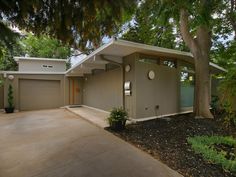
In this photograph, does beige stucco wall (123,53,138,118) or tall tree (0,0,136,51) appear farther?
beige stucco wall (123,53,138,118)

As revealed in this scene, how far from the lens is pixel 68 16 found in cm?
251

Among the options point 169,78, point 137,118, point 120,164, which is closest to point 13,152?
point 120,164

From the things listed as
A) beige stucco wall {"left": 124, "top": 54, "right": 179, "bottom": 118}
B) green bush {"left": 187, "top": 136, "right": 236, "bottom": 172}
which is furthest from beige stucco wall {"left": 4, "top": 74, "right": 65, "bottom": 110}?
green bush {"left": 187, "top": 136, "right": 236, "bottom": 172}

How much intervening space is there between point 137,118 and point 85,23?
452 cm

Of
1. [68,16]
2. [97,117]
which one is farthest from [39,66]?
[68,16]

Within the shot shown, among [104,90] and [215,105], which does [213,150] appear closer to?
[215,105]

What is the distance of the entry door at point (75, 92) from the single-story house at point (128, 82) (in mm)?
298

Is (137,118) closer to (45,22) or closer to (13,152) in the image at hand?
(13,152)

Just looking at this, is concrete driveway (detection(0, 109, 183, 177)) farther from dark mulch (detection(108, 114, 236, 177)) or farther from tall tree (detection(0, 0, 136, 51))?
tall tree (detection(0, 0, 136, 51))

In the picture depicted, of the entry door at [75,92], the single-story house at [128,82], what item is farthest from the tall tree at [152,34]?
the entry door at [75,92]

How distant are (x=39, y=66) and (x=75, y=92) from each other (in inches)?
134

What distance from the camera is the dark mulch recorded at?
3.22m

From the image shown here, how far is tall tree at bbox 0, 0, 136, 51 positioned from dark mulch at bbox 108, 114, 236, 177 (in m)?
→ 2.66

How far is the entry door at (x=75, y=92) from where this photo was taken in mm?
12859
